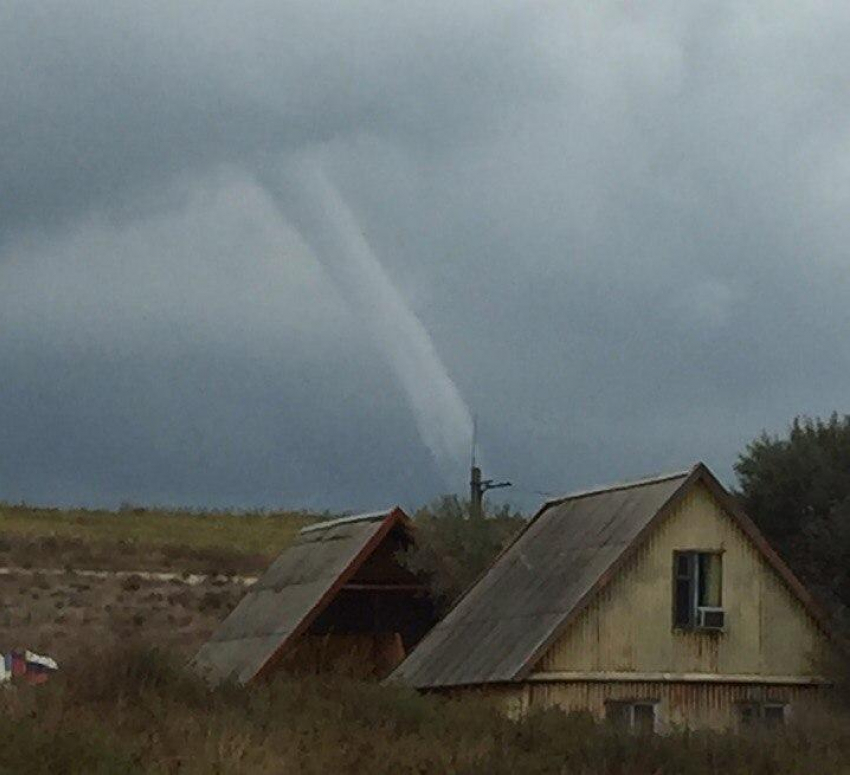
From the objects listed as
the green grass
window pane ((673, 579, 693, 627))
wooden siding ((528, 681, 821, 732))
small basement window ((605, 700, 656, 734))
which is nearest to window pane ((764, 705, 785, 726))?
wooden siding ((528, 681, 821, 732))

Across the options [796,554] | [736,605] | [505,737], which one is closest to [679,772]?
[505,737]

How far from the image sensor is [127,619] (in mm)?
84188

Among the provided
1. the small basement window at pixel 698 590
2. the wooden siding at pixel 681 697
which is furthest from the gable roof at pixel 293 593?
the small basement window at pixel 698 590

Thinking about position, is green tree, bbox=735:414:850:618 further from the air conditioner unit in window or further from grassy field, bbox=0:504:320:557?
grassy field, bbox=0:504:320:557

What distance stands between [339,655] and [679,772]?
20.9 meters

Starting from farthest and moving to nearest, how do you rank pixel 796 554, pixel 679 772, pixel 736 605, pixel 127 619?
pixel 127 619 → pixel 796 554 → pixel 736 605 → pixel 679 772

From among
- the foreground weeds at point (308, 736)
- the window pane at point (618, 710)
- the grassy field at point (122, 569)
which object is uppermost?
the grassy field at point (122, 569)

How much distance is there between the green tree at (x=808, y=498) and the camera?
147ft

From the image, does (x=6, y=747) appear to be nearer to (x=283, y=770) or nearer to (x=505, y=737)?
(x=283, y=770)

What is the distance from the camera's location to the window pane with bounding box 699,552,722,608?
3916cm

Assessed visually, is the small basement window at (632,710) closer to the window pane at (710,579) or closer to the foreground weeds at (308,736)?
the window pane at (710,579)

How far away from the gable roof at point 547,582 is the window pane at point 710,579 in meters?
0.78

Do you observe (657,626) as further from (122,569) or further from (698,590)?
(122,569)

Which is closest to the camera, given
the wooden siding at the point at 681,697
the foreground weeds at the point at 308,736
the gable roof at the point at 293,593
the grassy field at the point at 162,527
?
the foreground weeds at the point at 308,736
